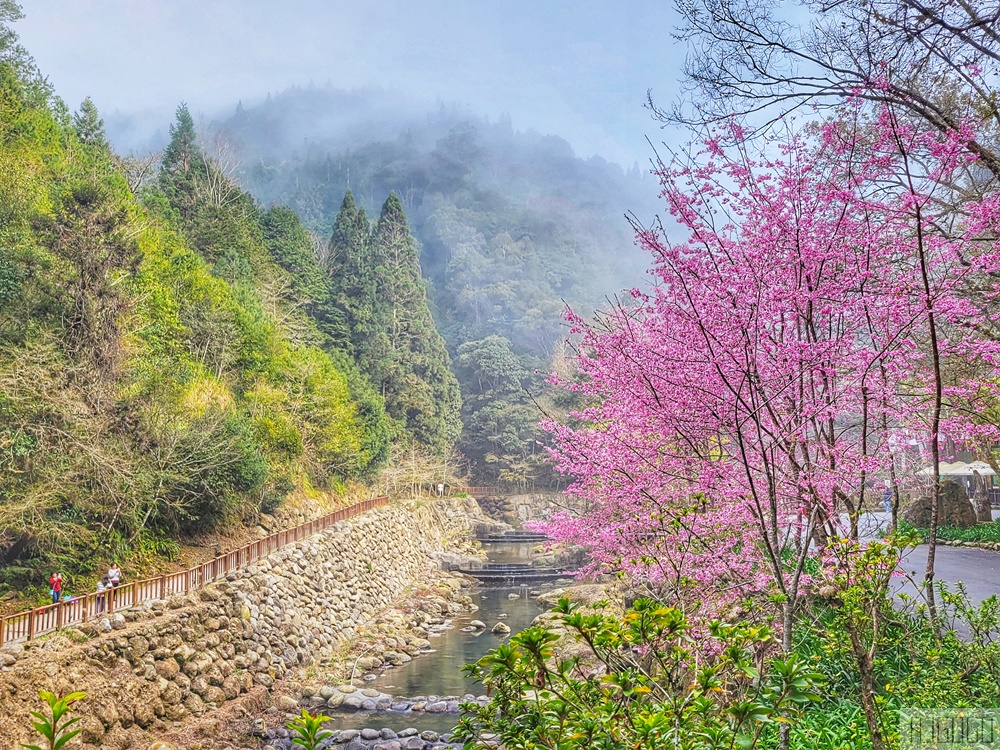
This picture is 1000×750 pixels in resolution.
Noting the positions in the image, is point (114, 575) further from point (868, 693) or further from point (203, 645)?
point (868, 693)

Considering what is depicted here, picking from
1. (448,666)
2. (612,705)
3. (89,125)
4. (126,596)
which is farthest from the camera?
(89,125)

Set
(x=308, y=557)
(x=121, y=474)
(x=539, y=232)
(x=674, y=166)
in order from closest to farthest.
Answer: (x=674, y=166) < (x=121, y=474) < (x=308, y=557) < (x=539, y=232)

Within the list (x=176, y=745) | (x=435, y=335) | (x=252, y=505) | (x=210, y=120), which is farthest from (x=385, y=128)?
(x=176, y=745)

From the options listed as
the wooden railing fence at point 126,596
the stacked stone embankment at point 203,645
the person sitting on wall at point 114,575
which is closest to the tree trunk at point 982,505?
the stacked stone embankment at point 203,645

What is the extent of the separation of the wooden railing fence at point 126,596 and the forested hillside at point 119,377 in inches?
52.9

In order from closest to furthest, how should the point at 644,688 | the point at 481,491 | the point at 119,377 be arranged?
1. the point at 644,688
2. the point at 119,377
3. the point at 481,491

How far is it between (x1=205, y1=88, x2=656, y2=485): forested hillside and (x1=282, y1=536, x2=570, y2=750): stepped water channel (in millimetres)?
17661

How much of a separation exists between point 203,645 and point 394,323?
79.5ft

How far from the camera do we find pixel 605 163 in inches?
5340

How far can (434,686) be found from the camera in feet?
46.3

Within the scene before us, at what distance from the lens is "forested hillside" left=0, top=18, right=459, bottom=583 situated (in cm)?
1237

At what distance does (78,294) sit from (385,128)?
127 metres

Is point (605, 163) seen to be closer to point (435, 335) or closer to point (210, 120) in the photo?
point (210, 120)

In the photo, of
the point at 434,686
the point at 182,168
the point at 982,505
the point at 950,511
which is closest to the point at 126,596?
the point at 434,686
